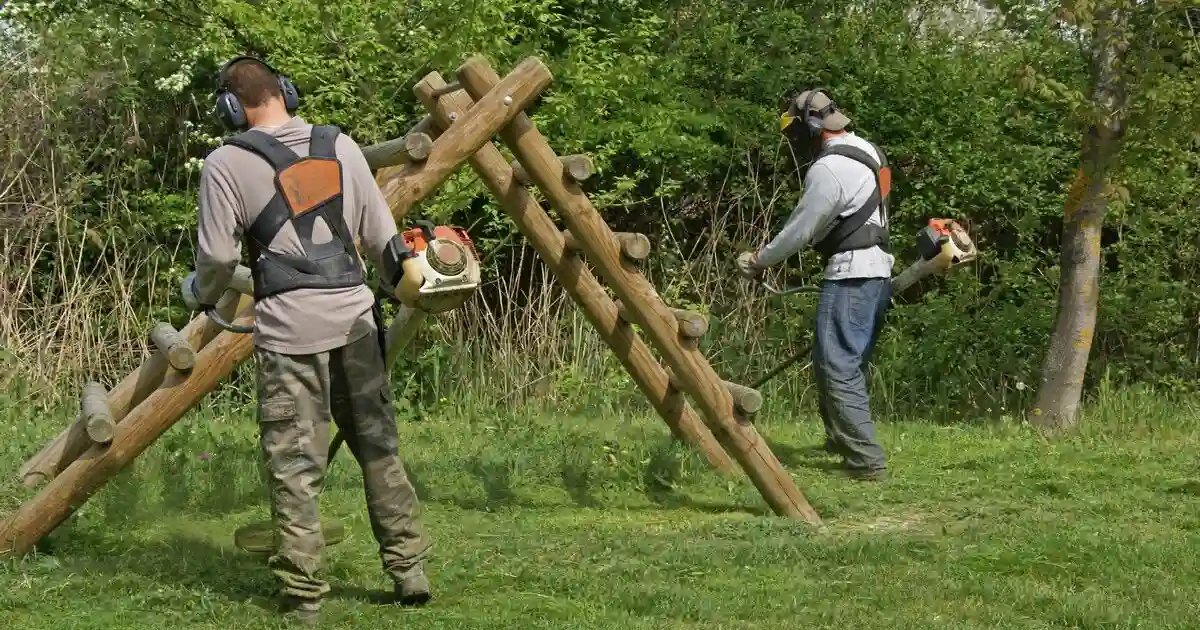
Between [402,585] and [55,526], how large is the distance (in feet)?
5.43

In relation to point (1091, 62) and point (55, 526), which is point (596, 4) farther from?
point (55, 526)

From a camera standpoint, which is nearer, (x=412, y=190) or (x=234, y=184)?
(x=234, y=184)

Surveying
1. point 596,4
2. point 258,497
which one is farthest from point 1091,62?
point 258,497

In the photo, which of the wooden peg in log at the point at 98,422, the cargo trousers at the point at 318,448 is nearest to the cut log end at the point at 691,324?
the cargo trousers at the point at 318,448

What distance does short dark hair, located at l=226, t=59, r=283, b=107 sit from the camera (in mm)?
5211

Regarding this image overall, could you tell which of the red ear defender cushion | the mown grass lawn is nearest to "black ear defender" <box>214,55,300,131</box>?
the red ear defender cushion

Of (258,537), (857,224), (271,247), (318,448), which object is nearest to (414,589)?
(318,448)

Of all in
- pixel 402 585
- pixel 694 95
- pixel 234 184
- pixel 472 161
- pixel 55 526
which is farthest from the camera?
pixel 694 95

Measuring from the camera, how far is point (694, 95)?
40.4 feet

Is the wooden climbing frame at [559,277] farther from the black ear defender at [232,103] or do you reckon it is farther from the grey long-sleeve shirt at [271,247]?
the black ear defender at [232,103]

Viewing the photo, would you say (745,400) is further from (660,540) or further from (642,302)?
(660,540)

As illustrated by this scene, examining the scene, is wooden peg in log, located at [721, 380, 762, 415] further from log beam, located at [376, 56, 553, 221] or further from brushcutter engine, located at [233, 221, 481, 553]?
brushcutter engine, located at [233, 221, 481, 553]

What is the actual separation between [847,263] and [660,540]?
7.42ft

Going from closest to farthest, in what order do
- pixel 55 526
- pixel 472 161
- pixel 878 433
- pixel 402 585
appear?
pixel 402 585, pixel 55 526, pixel 472 161, pixel 878 433
